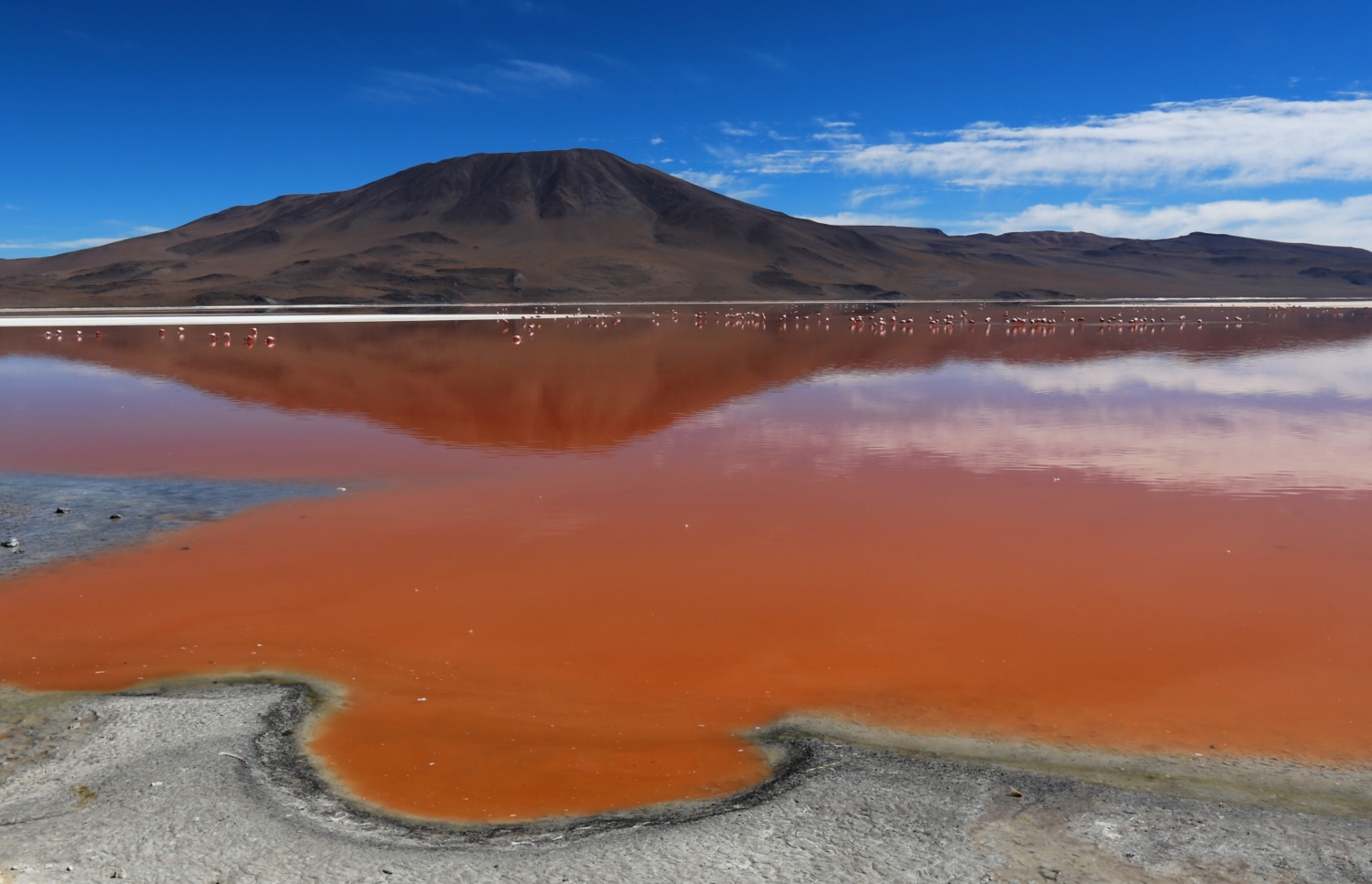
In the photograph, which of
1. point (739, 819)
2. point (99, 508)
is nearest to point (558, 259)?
point (99, 508)

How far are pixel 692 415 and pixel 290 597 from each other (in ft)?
32.6

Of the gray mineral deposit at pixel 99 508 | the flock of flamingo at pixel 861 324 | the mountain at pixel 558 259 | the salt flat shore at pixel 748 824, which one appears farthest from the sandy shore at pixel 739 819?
the mountain at pixel 558 259

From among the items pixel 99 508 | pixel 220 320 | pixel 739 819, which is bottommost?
pixel 739 819

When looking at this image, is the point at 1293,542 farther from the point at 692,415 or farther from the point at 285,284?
the point at 285,284

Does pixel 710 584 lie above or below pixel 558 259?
below

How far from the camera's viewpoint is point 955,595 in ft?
24.7

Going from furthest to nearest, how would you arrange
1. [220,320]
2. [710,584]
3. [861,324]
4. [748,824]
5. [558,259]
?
[558,259]
[220,320]
[861,324]
[710,584]
[748,824]

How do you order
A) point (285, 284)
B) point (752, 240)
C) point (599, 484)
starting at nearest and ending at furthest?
point (599, 484) < point (285, 284) < point (752, 240)

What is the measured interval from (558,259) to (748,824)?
378 feet

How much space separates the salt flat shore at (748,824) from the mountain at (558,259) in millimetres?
85304

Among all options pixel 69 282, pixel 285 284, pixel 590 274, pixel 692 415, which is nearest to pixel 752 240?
pixel 590 274

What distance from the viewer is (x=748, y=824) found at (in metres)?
4.32

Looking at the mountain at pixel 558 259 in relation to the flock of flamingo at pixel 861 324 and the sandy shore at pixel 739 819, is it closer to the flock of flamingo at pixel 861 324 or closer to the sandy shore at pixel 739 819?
the flock of flamingo at pixel 861 324

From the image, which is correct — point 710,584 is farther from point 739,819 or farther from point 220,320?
point 220,320
